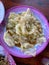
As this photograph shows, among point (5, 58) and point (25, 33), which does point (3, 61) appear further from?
point (25, 33)

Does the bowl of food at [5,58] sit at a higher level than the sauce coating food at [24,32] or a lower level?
lower

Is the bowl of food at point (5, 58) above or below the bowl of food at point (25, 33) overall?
below

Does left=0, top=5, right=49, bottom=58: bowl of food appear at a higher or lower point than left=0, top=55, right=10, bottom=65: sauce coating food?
higher

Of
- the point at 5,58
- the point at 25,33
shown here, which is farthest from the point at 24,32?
the point at 5,58

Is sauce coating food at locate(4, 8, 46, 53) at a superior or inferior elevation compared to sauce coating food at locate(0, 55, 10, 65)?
superior

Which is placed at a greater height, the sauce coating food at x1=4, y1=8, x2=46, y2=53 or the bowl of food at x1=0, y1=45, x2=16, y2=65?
the sauce coating food at x1=4, y1=8, x2=46, y2=53
